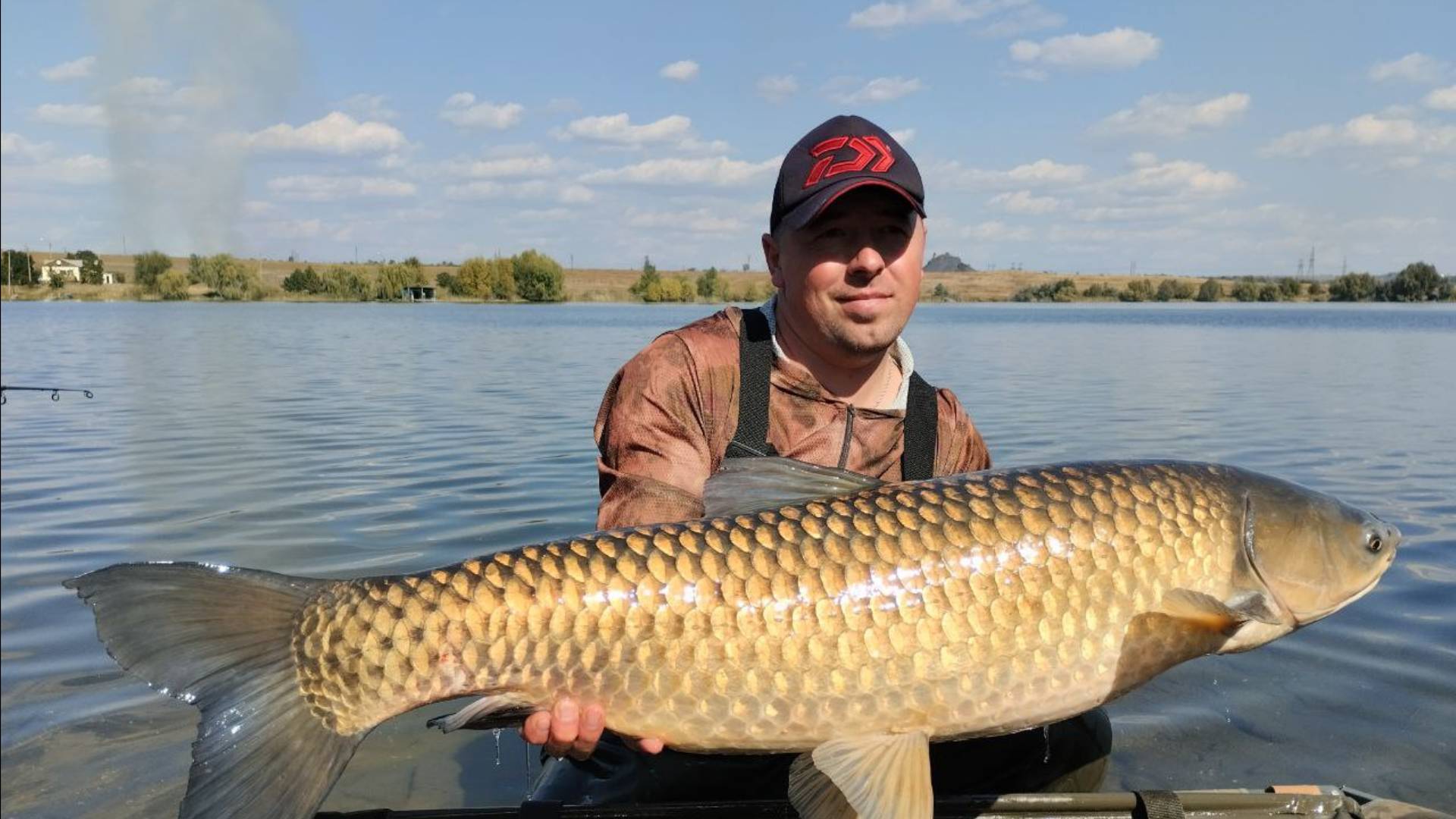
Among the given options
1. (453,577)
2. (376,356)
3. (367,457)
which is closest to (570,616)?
(453,577)

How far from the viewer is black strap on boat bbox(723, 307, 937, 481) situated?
2.98m

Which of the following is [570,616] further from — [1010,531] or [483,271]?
[483,271]

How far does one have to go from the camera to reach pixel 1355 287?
7881cm

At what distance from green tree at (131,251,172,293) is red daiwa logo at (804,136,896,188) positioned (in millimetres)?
79617

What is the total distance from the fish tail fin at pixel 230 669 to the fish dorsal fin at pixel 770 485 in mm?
838

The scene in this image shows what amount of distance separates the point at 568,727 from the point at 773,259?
5.68 feet

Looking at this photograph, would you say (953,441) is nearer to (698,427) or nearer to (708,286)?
(698,427)

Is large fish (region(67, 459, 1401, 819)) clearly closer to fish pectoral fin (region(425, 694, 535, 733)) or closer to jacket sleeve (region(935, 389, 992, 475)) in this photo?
fish pectoral fin (region(425, 694, 535, 733))

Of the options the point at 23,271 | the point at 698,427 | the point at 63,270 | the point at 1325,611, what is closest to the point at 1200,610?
the point at 1325,611

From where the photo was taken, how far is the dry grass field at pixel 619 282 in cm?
7575

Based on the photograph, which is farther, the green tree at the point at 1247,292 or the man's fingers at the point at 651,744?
the green tree at the point at 1247,292

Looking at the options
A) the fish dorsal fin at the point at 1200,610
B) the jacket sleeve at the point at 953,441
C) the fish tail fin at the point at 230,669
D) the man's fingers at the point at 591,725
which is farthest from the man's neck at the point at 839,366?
the fish tail fin at the point at 230,669

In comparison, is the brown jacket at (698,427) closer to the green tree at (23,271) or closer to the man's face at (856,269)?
the man's face at (856,269)

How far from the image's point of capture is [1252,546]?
7.34ft
